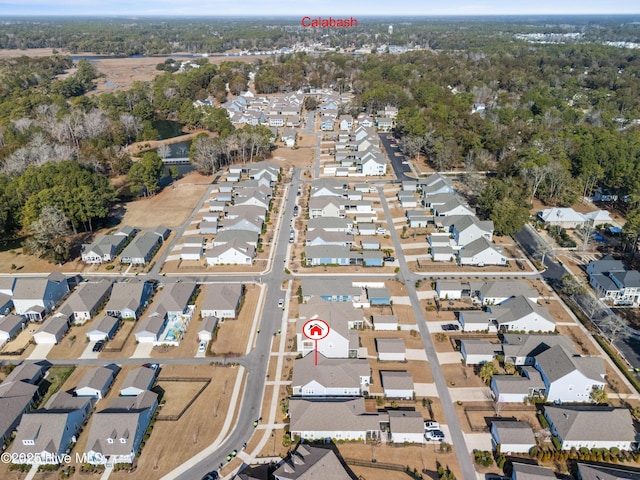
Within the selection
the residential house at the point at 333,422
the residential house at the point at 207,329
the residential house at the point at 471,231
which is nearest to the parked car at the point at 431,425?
the residential house at the point at 333,422

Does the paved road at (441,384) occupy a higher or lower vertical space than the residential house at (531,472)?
lower

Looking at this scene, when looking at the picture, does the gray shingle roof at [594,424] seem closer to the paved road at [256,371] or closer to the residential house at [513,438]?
the residential house at [513,438]

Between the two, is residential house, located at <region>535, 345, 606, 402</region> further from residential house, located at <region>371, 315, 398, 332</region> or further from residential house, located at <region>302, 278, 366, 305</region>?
residential house, located at <region>302, 278, 366, 305</region>

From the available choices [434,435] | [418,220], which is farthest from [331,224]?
[434,435]

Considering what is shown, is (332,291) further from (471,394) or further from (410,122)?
(410,122)

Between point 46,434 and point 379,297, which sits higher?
point 46,434
